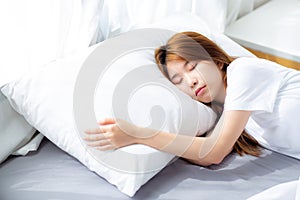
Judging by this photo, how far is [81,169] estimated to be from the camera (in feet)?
3.96

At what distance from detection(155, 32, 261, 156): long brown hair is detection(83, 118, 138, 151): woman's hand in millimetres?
225

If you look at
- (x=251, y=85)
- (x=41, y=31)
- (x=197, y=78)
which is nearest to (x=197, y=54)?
(x=197, y=78)

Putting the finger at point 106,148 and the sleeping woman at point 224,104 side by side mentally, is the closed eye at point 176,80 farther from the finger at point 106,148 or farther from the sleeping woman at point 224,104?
the finger at point 106,148

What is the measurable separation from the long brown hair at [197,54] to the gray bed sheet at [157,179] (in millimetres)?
41

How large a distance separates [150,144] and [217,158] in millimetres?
181

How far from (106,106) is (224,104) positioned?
1.03ft

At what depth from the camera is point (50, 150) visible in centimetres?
128

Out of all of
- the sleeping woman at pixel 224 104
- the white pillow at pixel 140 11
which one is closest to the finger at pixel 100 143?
the sleeping woman at pixel 224 104

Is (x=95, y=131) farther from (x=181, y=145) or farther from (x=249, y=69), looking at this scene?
(x=249, y=69)

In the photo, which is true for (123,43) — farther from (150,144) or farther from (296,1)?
(296,1)

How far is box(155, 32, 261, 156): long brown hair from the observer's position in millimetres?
1304

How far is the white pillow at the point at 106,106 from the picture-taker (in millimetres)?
1133

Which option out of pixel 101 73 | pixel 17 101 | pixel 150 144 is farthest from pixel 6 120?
pixel 150 144

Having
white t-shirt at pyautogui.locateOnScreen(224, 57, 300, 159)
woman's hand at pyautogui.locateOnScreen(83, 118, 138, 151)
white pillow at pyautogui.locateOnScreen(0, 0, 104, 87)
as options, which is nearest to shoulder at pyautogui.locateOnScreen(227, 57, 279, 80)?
white t-shirt at pyautogui.locateOnScreen(224, 57, 300, 159)
